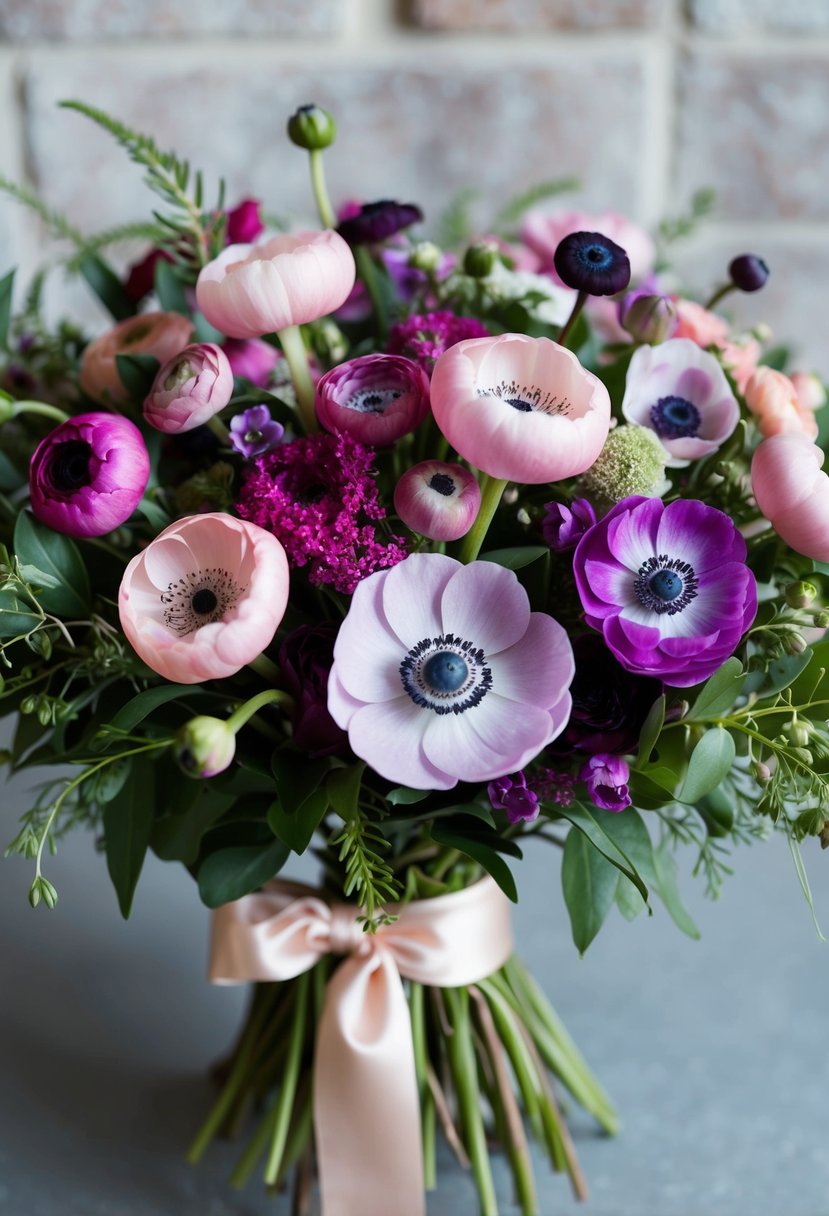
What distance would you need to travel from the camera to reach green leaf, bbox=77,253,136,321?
658 mm

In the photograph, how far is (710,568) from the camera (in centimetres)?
47

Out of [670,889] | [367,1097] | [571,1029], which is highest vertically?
[670,889]

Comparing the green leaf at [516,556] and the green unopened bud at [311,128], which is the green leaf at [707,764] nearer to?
the green leaf at [516,556]

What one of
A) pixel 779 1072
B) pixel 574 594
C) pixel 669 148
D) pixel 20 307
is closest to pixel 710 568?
pixel 574 594

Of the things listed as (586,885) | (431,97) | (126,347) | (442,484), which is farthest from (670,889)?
(431,97)

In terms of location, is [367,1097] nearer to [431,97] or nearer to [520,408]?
[520,408]

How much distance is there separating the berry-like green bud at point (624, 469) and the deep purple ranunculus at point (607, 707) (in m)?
0.07

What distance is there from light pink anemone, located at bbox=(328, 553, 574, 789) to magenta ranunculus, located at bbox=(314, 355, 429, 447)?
2.2 inches

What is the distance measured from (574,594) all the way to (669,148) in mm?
725

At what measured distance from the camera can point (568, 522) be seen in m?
0.47

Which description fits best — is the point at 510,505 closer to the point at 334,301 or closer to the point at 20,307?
the point at 334,301

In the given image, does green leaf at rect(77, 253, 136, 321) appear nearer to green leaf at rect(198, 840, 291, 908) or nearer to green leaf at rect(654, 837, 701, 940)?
green leaf at rect(198, 840, 291, 908)

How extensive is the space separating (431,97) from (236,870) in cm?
76

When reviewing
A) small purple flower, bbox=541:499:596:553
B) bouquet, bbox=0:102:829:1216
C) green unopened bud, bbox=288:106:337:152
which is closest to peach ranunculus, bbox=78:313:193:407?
bouquet, bbox=0:102:829:1216
